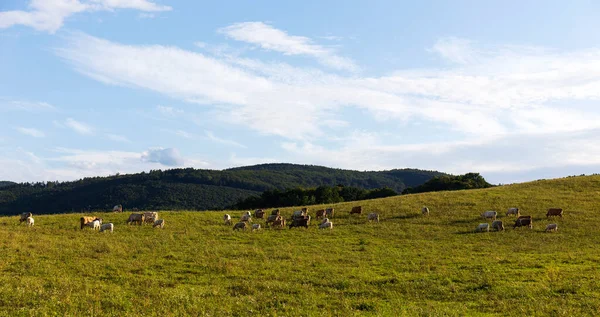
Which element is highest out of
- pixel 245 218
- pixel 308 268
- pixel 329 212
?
pixel 329 212

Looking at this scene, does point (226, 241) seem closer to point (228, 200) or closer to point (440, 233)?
point (440, 233)

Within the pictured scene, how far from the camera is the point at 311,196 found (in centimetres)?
7806

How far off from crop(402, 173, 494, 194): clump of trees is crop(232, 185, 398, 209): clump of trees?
5.41 m

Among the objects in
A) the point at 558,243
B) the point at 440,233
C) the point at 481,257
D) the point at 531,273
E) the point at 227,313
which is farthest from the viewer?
the point at 440,233

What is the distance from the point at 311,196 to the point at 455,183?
23.4 meters

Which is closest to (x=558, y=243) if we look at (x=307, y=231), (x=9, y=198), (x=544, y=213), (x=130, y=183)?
(x=544, y=213)

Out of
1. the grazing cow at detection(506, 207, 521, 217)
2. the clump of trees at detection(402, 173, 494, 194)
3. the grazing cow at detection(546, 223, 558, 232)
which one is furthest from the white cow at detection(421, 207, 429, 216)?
the clump of trees at detection(402, 173, 494, 194)

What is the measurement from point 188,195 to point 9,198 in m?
65.6

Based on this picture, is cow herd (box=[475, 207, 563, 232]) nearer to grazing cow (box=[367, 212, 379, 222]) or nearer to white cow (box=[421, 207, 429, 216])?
white cow (box=[421, 207, 429, 216])

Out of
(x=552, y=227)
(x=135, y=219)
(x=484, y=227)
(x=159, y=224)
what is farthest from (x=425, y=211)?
(x=135, y=219)

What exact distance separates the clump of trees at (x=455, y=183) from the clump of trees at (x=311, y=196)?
541 centimetres

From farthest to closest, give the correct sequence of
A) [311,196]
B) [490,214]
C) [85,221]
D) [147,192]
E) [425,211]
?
1. [147,192]
2. [311,196]
3. [425,211]
4. [490,214]
5. [85,221]

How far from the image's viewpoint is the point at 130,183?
6225 inches

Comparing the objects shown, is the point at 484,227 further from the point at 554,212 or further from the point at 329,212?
the point at 329,212
